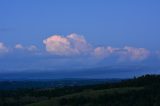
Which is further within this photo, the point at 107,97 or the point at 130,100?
the point at 107,97

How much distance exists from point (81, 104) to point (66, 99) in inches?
115

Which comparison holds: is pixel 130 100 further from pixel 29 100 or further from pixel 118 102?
pixel 29 100

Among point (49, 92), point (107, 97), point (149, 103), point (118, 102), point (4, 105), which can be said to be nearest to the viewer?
point (149, 103)

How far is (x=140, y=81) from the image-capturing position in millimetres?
69125

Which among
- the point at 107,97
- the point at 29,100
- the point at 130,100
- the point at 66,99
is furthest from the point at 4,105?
the point at 130,100

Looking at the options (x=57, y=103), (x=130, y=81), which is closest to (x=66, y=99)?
(x=57, y=103)

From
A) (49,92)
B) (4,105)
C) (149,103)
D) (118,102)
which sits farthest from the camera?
(49,92)

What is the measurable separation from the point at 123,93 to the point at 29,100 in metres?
12.5

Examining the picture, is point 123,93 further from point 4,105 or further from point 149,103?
point 4,105

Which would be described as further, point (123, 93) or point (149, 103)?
point (123, 93)

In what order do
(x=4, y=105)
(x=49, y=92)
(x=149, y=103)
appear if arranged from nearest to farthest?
(x=149, y=103) < (x=4, y=105) < (x=49, y=92)

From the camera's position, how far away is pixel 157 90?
55.2 meters

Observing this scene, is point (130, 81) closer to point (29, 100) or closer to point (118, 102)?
point (29, 100)

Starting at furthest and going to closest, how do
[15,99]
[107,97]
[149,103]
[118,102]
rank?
[15,99], [107,97], [118,102], [149,103]
